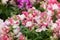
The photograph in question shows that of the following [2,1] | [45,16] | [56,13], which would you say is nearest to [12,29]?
[45,16]

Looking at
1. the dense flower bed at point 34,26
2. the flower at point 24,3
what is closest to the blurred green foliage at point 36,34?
the dense flower bed at point 34,26

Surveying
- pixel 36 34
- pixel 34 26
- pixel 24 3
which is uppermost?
pixel 24 3

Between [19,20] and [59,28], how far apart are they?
503 mm

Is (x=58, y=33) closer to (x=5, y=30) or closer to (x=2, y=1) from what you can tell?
(x=5, y=30)

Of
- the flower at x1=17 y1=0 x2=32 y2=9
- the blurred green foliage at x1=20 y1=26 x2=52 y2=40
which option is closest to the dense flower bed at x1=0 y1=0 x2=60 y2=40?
the blurred green foliage at x1=20 y1=26 x2=52 y2=40

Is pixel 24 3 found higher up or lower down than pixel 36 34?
higher up

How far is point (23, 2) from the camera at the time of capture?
10.6 ft

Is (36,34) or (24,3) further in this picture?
(24,3)

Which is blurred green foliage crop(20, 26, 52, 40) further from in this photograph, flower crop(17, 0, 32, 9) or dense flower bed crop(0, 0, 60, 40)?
flower crop(17, 0, 32, 9)

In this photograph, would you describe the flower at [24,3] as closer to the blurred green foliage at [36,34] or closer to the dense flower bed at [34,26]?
the dense flower bed at [34,26]

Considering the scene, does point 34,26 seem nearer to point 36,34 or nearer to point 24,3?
point 36,34

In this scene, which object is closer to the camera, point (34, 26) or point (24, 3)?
point (34, 26)

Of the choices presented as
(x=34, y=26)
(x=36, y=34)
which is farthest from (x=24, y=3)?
(x=36, y=34)

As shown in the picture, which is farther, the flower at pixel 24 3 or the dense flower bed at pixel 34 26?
the flower at pixel 24 3
